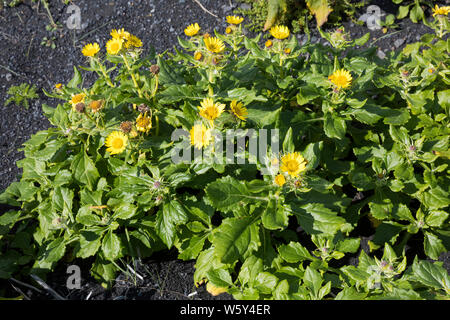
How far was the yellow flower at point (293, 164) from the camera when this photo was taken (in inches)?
69.6

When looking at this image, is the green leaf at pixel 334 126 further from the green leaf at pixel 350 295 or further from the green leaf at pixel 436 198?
the green leaf at pixel 350 295

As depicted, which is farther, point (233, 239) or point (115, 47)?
point (115, 47)

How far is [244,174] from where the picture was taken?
2.30m

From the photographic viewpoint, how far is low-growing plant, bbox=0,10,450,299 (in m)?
1.91

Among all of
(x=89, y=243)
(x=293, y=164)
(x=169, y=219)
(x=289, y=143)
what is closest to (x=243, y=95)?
(x=289, y=143)

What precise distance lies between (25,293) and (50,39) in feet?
9.86

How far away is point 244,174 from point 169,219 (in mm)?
591

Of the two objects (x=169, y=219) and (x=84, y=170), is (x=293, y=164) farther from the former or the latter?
(x=84, y=170)

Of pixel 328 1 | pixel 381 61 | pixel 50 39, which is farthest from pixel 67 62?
pixel 381 61

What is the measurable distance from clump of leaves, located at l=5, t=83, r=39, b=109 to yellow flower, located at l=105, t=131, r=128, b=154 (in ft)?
7.12

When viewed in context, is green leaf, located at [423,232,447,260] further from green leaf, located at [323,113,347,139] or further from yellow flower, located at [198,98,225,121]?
yellow flower, located at [198,98,225,121]

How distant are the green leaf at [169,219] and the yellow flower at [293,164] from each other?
2.08ft

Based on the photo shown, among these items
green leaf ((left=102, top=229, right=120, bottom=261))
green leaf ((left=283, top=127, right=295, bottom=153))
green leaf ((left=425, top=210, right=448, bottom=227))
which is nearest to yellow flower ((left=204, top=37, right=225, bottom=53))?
green leaf ((left=283, top=127, right=295, bottom=153))

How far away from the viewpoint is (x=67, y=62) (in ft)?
13.0
